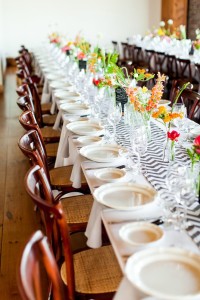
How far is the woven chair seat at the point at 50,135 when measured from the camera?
159 inches

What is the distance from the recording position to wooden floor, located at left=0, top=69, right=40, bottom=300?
276 cm

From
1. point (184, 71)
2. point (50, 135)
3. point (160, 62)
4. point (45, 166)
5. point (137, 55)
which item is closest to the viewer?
point (45, 166)

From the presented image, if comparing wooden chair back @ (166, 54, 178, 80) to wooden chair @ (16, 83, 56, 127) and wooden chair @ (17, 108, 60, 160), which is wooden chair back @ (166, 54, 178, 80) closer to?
wooden chair @ (16, 83, 56, 127)

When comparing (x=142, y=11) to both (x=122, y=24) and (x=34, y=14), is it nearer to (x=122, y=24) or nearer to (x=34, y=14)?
(x=122, y=24)

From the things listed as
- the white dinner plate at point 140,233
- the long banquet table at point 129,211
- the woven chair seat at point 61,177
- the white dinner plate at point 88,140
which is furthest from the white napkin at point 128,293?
the woven chair seat at point 61,177

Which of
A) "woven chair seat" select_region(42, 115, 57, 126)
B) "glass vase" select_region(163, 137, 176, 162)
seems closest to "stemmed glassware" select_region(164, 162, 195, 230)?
"glass vase" select_region(163, 137, 176, 162)

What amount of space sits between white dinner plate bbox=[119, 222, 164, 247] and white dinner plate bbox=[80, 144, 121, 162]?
0.81 m

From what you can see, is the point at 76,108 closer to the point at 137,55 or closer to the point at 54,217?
the point at 54,217

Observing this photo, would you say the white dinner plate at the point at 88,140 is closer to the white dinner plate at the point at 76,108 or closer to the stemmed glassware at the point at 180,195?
the white dinner plate at the point at 76,108

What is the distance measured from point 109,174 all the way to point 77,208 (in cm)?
44

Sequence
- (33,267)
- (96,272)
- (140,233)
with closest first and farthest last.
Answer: (33,267), (140,233), (96,272)

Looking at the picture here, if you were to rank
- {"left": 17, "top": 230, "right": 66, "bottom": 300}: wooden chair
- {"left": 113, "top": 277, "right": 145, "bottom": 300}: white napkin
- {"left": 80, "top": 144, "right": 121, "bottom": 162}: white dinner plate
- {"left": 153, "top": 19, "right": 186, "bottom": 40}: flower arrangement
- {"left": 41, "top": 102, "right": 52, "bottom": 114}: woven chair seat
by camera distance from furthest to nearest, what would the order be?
{"left": 153, "top": 19, "right": 186, "bottom": 40}: flower arrangement → {"left": 41, "top": 102, "right": 52, "bottom": 114}: woven chair seat → {"left": 80, "top": 144, "right": 121, "bottom": 162}: white dinner plate → {"left": 113, "top": 277, "right": 145, "bottom": 300}: white napkin → {"left": 17, "top": 230, "right": 66, "bottom": 300}: wooden chair

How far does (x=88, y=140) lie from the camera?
2.86 m

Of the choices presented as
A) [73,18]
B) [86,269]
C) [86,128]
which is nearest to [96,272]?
[86,269]
